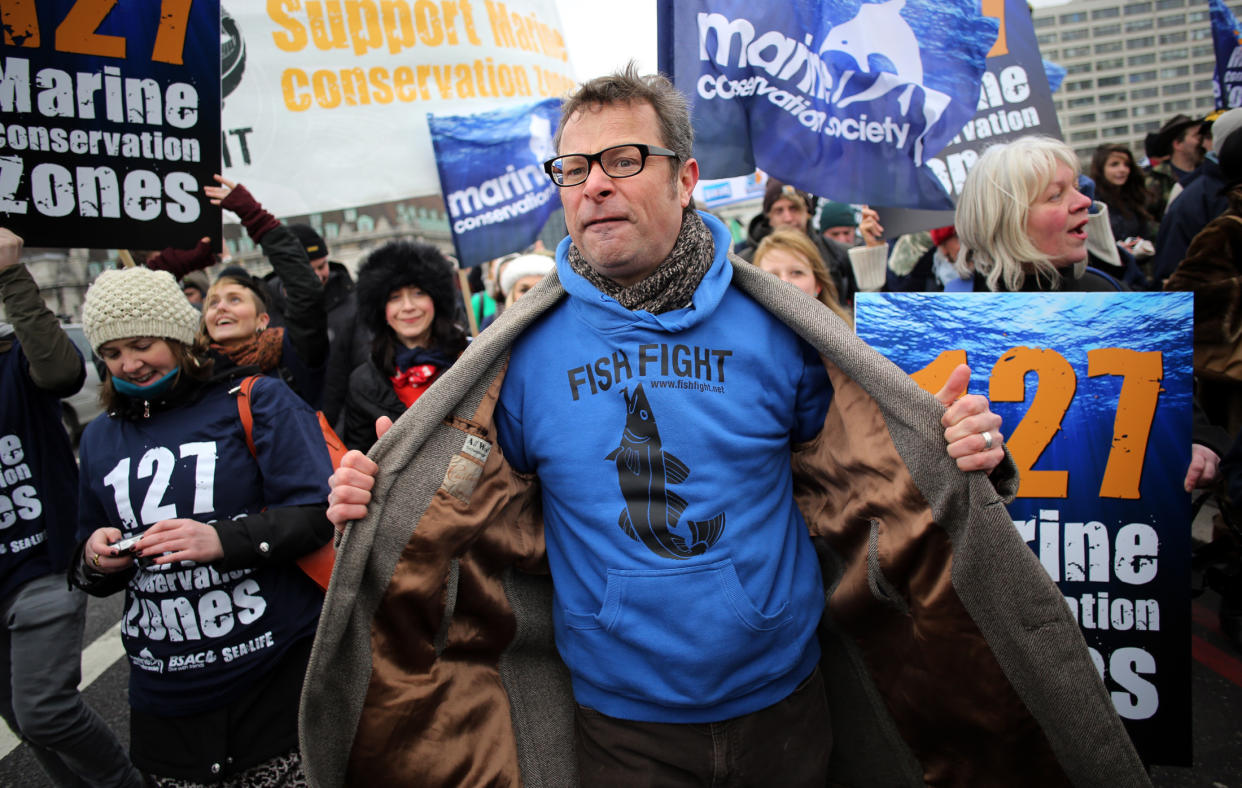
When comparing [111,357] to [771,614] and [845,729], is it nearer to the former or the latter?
[771,614]

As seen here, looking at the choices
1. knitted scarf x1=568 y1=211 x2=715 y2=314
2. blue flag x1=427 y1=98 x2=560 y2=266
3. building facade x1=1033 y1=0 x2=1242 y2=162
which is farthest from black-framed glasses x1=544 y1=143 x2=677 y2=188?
building facade x1=1033 y1=0 x2=1242 y2=162

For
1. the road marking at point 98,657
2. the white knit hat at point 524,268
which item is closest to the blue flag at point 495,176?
the white knit hat at point 524,268

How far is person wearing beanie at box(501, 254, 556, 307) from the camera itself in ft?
14.6

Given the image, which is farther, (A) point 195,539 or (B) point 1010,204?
(B) point 1010,204

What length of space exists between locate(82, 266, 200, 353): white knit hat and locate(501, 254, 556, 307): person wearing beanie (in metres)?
2.24

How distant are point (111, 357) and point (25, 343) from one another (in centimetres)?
64

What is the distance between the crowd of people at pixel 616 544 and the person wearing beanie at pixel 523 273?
7.47 feet

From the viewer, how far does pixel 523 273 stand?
4516 millimetres

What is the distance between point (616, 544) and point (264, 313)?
2.99m

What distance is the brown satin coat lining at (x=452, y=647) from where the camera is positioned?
1616mm

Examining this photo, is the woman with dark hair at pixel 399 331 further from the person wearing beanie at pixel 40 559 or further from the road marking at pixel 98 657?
the road marking at pixel 98 657

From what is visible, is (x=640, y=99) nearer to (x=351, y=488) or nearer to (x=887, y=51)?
(x=351, y=488)

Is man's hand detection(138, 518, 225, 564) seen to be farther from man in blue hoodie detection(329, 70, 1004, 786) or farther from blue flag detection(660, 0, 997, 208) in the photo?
blue flag detection(660, 0, 997, 208)

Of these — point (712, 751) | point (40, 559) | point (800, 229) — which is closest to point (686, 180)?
point (712, 751)
